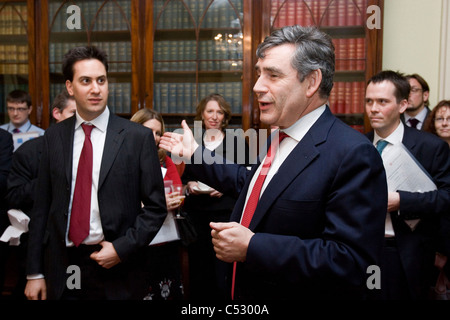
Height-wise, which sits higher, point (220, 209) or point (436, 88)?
point (436, 88)

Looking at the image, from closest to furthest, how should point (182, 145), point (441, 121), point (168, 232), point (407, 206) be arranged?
1. point (182, 145)
2. point (407, 206)
3. point (168, 232)
4. point (441, 121)

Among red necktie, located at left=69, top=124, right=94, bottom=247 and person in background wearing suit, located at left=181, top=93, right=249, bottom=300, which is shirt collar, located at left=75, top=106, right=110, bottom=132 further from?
person in background wearing suit, located at left=181, top=93, right=249, bottom=300

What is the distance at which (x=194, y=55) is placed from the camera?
3.47 meters

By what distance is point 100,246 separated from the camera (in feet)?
5.21

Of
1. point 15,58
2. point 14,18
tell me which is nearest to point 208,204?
point 15,58

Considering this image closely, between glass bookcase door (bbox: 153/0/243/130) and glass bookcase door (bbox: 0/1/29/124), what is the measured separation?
1186 mm

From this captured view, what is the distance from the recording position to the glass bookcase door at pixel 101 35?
3473 millimetres

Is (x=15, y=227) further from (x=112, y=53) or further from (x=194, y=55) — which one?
(x=194, y=55)

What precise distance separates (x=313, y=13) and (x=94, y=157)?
2.40 m

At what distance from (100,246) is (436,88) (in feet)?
10.1

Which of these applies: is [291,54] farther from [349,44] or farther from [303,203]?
[349,44]

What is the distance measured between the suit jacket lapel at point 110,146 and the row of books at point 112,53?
196cm

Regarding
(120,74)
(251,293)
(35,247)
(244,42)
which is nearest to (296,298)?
(251,293)

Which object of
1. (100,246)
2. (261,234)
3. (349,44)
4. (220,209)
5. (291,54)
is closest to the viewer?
(261,234)
